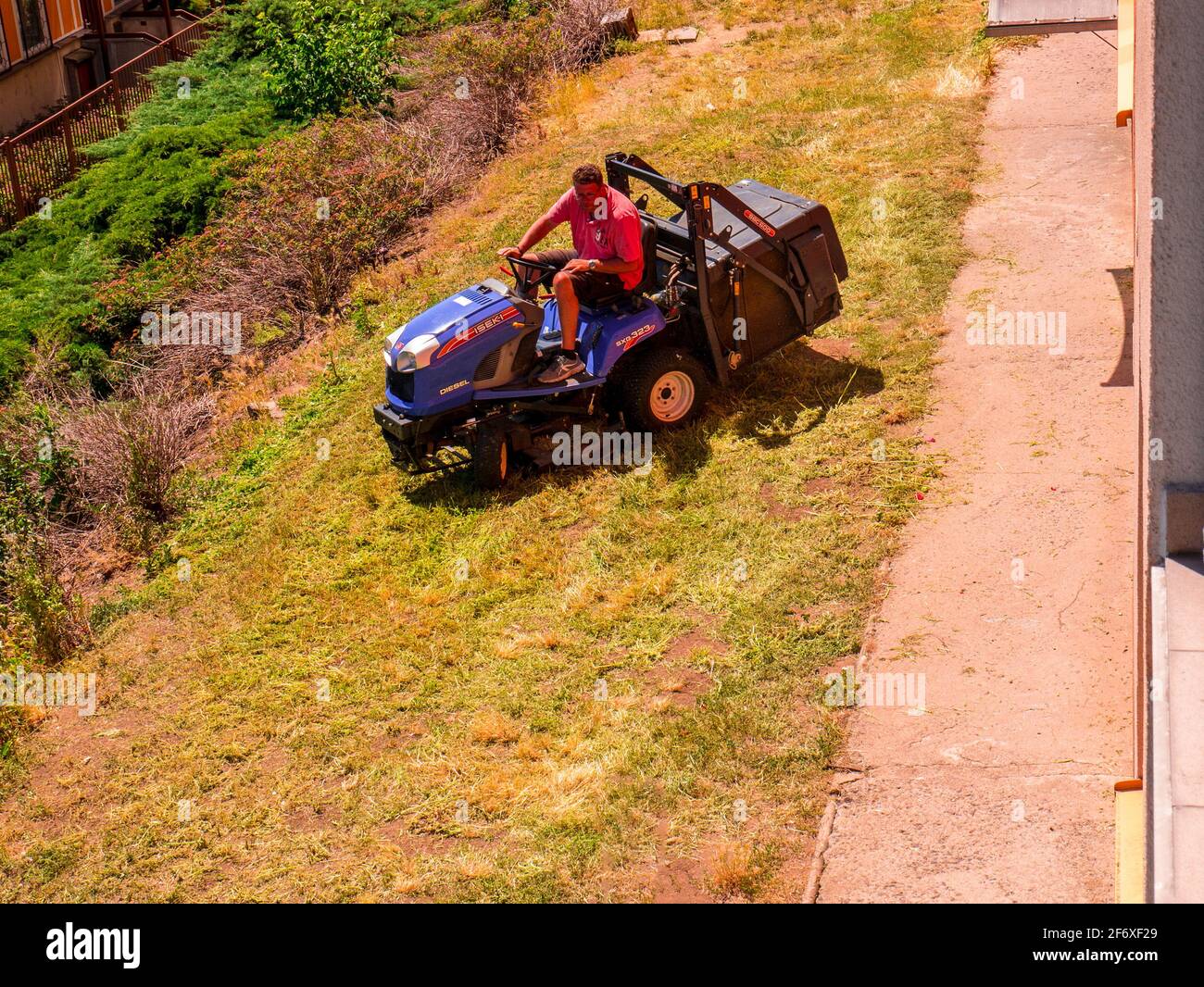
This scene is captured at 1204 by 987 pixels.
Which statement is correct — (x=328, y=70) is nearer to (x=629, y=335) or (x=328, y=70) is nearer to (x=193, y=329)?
(x=193, y=329)

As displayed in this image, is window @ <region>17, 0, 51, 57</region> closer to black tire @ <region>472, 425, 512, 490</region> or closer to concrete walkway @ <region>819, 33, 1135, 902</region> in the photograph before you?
black tire @ <region>472, 425, 512, 490</region>

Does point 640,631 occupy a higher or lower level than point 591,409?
lower

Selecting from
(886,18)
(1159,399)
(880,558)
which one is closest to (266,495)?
(880,558)

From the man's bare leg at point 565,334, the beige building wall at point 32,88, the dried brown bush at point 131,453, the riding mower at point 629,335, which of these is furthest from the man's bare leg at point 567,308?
the beige building wall at point 32,88

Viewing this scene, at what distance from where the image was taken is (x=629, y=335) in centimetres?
993

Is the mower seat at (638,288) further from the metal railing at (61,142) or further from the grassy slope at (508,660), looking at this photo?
the metal railing at (61,142)

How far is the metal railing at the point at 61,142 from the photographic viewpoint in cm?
2092

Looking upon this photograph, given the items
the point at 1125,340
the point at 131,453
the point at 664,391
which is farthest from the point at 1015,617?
the point at 131,453

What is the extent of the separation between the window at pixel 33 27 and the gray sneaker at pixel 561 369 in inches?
832

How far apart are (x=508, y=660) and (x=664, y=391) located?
275 cm

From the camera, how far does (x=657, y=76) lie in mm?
19359

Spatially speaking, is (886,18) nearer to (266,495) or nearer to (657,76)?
(657,76)

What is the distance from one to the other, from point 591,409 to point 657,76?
35.0ft

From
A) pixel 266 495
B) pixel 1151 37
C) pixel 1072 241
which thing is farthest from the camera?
pixel 1072 241
